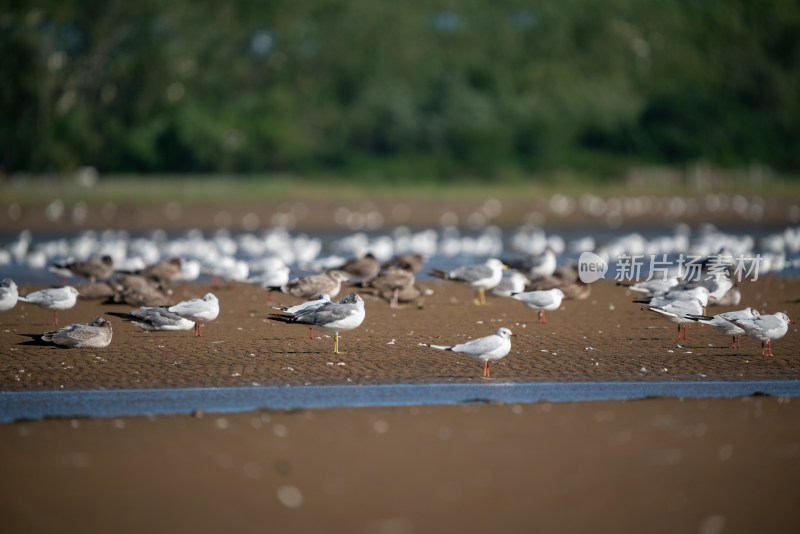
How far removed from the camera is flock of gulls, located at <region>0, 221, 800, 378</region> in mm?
12812

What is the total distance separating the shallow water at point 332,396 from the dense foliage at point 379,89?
46.1m

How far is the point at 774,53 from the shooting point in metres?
77.8

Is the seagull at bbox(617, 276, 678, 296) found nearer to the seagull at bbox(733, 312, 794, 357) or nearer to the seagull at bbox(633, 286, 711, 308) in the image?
the seagull at bbox(633, 286, 711, 308)

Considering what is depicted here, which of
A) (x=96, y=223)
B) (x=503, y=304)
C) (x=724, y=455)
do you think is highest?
(x=724, y=455)

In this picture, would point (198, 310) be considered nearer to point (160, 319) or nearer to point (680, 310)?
point (160, 319)

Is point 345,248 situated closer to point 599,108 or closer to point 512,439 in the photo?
point 512,439

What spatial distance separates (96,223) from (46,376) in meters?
30.2

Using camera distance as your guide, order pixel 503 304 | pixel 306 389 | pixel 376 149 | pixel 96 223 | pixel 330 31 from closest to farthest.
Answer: pixel 306 389 → pixel 503 304 → pixel 96 223 → pixel 376 149 → pixel 330 31

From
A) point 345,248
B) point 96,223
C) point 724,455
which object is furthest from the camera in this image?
point 96,223

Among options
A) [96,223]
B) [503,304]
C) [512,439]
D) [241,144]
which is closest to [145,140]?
[241,144]

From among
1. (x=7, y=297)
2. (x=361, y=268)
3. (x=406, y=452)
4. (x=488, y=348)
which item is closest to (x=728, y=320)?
(x=488, y=348)

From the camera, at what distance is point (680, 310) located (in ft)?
44.5

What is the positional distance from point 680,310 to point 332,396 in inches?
204

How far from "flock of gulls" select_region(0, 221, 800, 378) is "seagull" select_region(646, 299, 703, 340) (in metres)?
0.02
